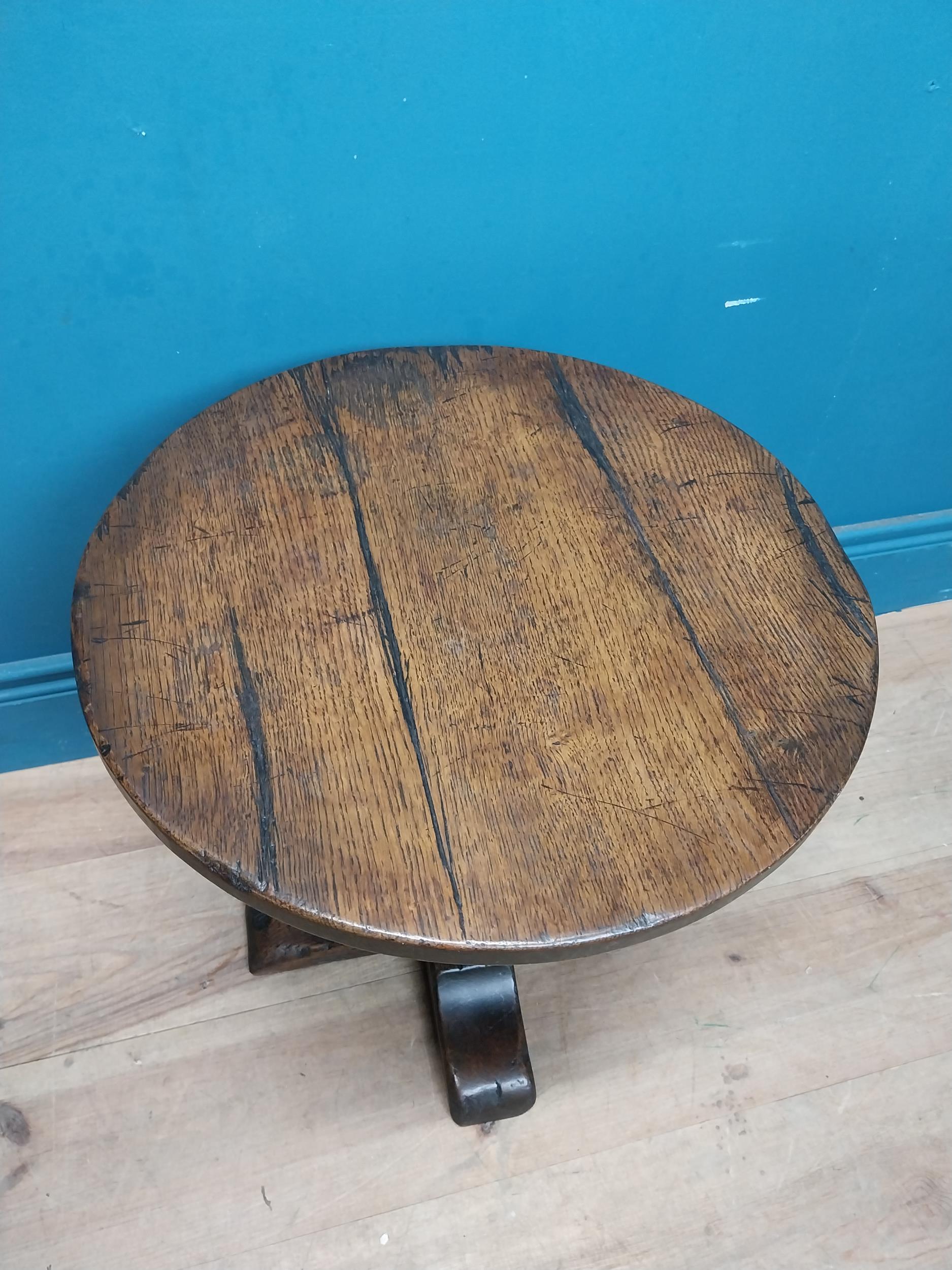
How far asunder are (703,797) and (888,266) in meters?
0.77

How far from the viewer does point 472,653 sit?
2.38 feet

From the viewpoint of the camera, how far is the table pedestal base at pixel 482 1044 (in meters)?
1.00

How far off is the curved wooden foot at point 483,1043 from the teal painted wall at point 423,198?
619mm

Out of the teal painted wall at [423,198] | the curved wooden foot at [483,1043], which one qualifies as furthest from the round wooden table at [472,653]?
the curved wooden foot at [483,1043]

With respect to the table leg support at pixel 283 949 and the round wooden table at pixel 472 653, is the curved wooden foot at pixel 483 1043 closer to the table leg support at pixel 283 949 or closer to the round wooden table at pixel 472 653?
the table leg support at pixel 283 949

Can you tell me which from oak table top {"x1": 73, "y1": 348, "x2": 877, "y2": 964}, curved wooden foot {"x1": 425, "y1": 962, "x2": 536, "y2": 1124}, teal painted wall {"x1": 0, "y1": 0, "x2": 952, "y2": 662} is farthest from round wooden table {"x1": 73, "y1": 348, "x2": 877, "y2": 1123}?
curved wooden foot {"x1": 425, "y1": 962, "x2": 536, "y2": 1124}

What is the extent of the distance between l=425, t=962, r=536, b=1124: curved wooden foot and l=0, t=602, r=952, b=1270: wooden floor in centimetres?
5

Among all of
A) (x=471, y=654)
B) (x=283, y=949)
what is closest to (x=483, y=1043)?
(x=283, y=949)

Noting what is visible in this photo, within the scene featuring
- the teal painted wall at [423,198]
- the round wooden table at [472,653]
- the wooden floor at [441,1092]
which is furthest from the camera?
the wooden floor at [441,1092]

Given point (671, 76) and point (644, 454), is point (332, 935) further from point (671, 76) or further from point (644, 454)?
point (671, 76)

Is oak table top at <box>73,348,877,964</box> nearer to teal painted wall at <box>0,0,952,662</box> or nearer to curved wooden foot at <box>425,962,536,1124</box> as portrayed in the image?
teal painted wall at <box>0,0,952,662</box>

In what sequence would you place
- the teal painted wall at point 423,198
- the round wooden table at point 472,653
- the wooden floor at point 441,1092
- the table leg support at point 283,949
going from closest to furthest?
1. the round wooden table at point 472,653
2. the teal painted wall at point 423,198
3. the wooden floor at point 441,1092
4. the table leg support at point 283,949

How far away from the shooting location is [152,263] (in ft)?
2.94

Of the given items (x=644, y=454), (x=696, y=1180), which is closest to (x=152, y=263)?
(x=644, y=454)
